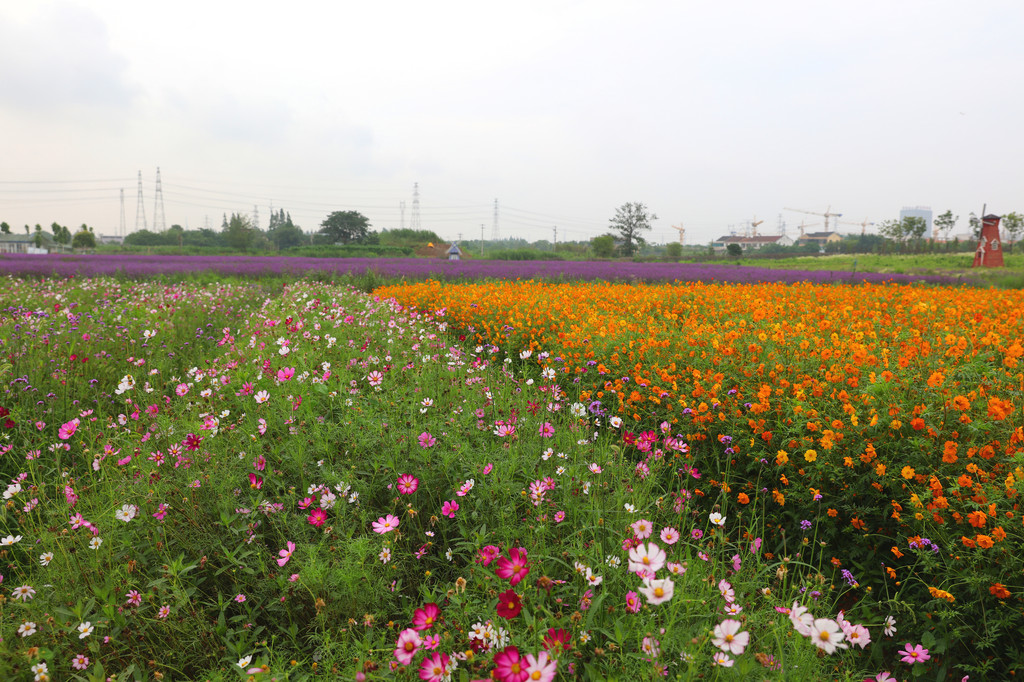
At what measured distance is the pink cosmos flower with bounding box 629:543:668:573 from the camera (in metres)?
1.20

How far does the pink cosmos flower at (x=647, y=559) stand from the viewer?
1.20 meters

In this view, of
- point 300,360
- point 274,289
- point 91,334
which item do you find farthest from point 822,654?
point 274,289

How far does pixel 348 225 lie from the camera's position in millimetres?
55062

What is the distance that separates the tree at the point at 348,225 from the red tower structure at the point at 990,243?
49.7m

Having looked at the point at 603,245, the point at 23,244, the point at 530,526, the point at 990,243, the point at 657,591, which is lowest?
the point at 530,526

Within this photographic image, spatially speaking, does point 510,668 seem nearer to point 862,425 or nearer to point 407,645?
point 407,645

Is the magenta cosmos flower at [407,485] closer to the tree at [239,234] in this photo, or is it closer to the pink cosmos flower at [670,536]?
the pink cosmos flower at [670,536]

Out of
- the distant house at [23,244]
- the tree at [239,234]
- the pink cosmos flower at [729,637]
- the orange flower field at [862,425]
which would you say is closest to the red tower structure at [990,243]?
the orange flower field at [862,425]

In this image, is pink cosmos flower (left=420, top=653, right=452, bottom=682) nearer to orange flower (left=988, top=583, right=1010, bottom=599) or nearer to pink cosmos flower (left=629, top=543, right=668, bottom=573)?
pink cosmos flower (left=629, top=543, right=668, bottom=573)

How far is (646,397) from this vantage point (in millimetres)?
3383

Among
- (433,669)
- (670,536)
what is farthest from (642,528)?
(433,669)

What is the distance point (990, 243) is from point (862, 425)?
1347 inches

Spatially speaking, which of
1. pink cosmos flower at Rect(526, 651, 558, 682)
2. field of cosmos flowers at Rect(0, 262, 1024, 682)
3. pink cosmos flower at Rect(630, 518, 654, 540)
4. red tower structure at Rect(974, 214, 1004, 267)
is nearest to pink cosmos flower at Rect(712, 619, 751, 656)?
field of cosmos flowers at Rect(0, 262, 1024, 682)

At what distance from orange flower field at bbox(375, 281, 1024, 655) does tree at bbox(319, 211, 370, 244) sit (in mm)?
54507
